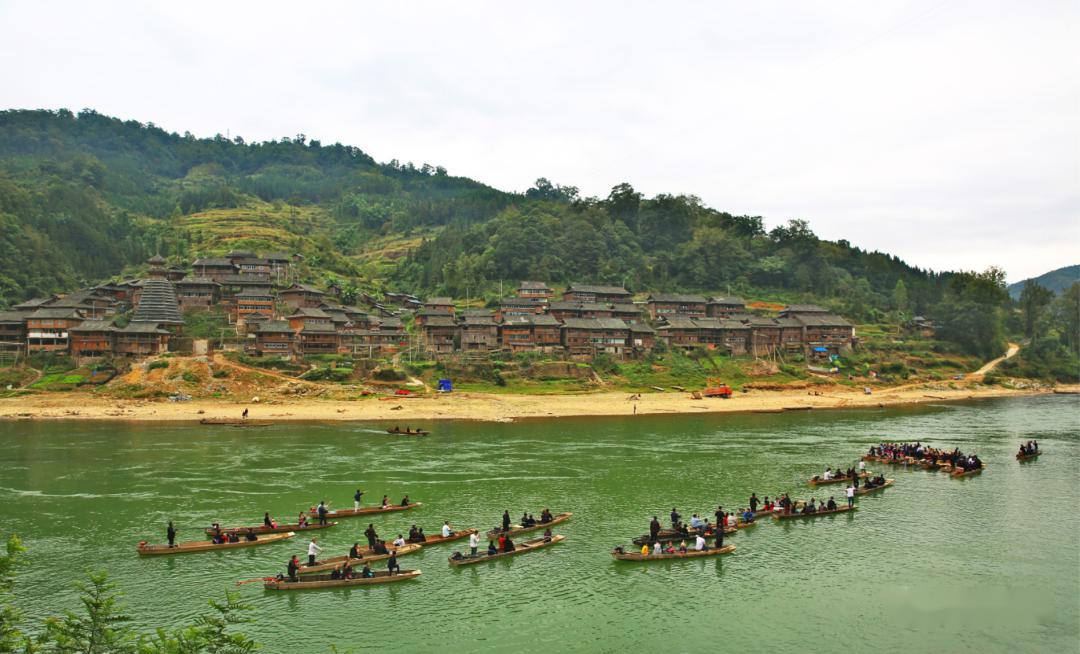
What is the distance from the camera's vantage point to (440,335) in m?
98.2

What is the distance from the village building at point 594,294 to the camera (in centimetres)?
11531

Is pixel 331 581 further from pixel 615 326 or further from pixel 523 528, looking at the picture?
pixel 615 326

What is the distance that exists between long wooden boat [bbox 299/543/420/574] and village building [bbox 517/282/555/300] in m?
88.3

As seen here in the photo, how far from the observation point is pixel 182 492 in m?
41.1

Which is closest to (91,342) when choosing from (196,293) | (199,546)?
(196,293)

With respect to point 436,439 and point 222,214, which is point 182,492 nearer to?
point 436,439

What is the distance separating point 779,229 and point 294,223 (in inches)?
5197

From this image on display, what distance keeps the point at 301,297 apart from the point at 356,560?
86.6 meters

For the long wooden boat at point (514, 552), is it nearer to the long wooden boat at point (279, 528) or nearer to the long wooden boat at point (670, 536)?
the long wooden boat at point (670, 536)

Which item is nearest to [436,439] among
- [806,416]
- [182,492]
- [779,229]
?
[182,492]

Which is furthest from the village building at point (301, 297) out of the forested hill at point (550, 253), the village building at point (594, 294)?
the village building at point (594, 294)

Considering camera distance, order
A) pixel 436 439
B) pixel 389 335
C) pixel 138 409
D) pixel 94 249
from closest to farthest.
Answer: pixel 436 439 < pixel 138 409 < pixel 389 335 < pixel 94 249

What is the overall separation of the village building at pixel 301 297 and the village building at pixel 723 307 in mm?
71755

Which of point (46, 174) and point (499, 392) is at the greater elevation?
point (46, 174)
